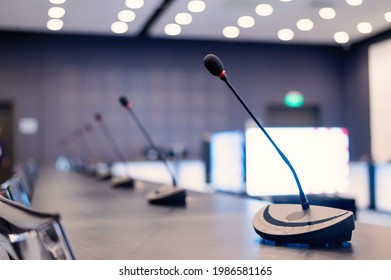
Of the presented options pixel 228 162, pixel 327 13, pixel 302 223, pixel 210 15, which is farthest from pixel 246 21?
pixel 302 223

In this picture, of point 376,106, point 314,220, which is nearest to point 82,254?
point 314,220

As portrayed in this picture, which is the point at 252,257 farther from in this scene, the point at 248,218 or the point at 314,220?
the point at 248,218

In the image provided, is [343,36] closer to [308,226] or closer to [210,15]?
[210,15]

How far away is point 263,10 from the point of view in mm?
5098

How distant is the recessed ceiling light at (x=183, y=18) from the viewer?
649 cm

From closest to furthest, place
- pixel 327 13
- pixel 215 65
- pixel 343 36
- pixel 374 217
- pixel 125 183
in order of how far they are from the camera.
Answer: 1. pixel 215 65
2. pixel 125 183
3. pixel 327 13
4. pixel 374 217
5. pixel 343 36

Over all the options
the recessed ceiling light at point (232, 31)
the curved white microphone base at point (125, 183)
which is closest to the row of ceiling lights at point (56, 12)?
the curved white microphone base at point (125, 183)

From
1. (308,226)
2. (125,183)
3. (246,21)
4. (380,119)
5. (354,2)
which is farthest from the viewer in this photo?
(380,119)

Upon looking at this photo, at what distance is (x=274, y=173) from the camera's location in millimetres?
1975

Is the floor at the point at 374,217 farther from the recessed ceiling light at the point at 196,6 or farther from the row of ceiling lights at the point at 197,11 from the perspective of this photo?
the recessed ceiling light at the point at 196,6

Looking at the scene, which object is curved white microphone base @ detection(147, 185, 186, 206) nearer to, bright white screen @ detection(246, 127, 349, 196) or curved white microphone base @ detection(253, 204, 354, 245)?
bright white screen @ detection(246, 127, 349, 196)

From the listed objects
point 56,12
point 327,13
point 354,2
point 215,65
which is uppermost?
point 327,13

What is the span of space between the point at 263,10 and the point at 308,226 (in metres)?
4.37

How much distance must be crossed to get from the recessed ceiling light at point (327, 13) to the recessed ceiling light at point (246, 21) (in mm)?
848
